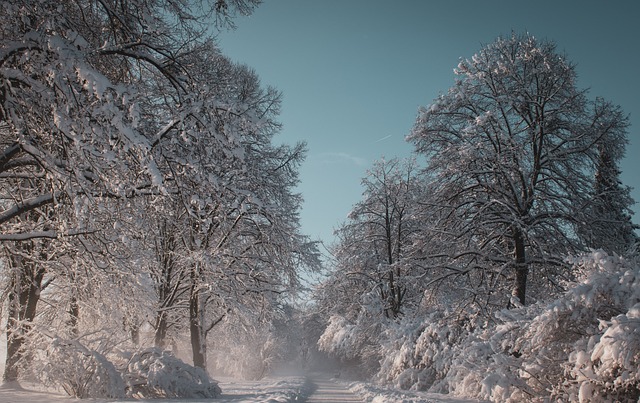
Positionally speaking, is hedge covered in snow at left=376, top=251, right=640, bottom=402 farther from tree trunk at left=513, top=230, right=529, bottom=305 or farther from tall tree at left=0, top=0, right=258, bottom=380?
tall tree at left=0, top=0, right=258, bottom=380

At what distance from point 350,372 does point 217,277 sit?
20.2m

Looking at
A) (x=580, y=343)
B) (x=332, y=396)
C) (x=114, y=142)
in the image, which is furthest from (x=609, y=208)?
(x=114, y=142)

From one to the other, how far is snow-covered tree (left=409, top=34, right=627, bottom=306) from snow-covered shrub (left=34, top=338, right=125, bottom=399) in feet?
25.7

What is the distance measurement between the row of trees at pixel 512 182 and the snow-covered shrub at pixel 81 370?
284 inches

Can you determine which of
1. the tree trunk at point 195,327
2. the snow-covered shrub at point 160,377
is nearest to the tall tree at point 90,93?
→ the snow-covered shrub at point 160,377

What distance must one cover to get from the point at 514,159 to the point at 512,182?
26.9 inches

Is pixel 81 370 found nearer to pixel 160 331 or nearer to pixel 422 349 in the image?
pixel 160 331

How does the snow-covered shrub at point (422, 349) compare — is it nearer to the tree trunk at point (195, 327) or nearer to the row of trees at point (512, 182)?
the row of trees at point (512, 182)

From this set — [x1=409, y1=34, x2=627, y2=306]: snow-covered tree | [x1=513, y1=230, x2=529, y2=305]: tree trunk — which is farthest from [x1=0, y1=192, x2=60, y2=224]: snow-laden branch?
[x1=513, y1=230, x2=529, y2=305]: tree trunk

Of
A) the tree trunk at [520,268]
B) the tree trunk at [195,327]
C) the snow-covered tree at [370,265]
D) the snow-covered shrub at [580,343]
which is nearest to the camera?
the snow-covered shrub at [580,343]

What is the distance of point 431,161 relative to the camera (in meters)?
11.4

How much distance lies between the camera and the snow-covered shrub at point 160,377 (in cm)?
798

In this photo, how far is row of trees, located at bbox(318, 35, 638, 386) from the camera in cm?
975

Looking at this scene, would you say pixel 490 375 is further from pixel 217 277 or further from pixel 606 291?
pixel 217 277
